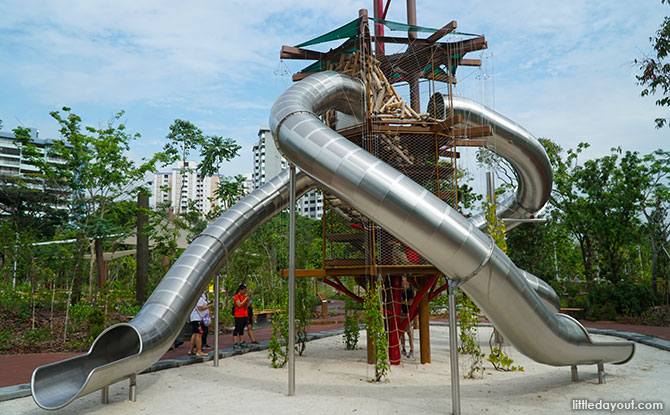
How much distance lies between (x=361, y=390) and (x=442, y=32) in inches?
301

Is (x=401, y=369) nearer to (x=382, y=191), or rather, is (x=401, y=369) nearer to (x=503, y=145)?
(x=382, y=191)

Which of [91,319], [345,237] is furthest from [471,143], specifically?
[91,319]

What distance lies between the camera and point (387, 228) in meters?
6.57

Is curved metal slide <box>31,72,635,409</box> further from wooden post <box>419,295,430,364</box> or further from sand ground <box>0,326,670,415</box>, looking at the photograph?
wooden post <box>419,295,430,364</box>

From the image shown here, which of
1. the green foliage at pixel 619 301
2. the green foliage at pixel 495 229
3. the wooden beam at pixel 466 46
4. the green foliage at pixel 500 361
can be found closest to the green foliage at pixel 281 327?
the green foliage at pixel 500 361

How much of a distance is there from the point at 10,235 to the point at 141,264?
260 inches

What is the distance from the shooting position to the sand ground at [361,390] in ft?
23.0

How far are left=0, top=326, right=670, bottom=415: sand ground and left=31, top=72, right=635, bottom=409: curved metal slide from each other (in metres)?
0.58

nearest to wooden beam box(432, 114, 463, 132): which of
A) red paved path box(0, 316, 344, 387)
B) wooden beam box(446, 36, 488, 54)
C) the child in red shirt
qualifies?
wooden beam box(446, 36, 488, 54)

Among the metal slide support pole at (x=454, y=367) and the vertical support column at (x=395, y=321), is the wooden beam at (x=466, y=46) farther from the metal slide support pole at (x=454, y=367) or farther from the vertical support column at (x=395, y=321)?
the metal slide support pole at (x=454, y=367)

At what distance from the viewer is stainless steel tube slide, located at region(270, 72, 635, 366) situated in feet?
20.6

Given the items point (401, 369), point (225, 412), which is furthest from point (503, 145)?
point (225, 412)

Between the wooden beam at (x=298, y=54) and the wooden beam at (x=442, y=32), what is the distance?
8.42ft

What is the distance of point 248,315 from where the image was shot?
41.9 ft
